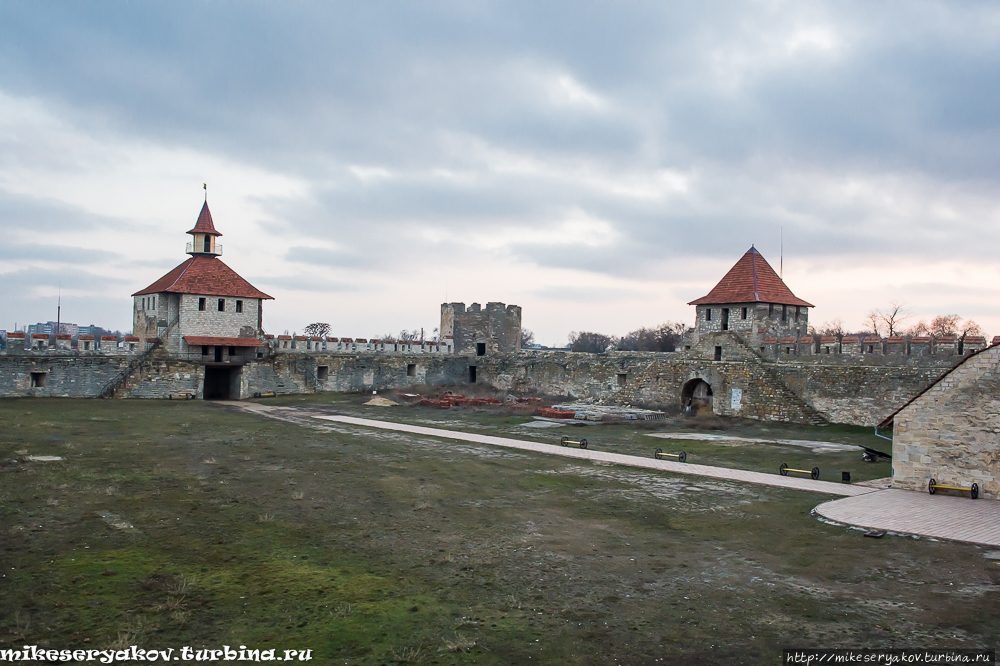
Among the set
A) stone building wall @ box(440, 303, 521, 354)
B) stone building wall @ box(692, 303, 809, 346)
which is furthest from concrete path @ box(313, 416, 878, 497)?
stone building wall @ box(440, 303, 521, 354)

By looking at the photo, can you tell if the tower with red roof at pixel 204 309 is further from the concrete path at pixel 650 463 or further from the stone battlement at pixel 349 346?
the concrete path at pixel 650 463

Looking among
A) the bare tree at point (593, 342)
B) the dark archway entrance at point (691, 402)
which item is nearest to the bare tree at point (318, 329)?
the bare tree at point (593, 342)

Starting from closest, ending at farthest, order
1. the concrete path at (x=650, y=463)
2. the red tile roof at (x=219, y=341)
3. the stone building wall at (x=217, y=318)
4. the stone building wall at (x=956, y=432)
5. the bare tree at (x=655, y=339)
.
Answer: the stone building wall at (x=956, y=432)
the concrete path at (x=650, y=463)
the red tile roof at (x=219, y=341)
the stone building wall at (x=217, y=318)
the bare tree at (x=655, y=339)

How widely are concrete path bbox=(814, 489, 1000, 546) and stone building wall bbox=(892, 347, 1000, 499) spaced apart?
40 cm

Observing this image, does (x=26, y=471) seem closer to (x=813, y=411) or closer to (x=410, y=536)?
(x=410, y=536)

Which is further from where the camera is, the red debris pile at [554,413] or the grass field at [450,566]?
the red debris pile at [554,413]

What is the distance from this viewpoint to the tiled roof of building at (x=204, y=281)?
30.0 m

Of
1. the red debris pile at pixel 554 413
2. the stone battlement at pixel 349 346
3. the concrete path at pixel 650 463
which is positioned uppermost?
the stone battlement at pixel 349 346

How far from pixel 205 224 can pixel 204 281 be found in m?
3.58

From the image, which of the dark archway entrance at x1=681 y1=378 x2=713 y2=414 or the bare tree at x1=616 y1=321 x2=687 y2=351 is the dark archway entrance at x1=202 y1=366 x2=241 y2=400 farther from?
the bare tree at x1=616 y1=321 x2=687 y2=351

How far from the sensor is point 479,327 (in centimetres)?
3750

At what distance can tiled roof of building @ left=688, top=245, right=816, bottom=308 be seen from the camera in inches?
1048

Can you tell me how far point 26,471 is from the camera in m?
11.9

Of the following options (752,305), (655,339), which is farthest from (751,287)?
(655,339)
